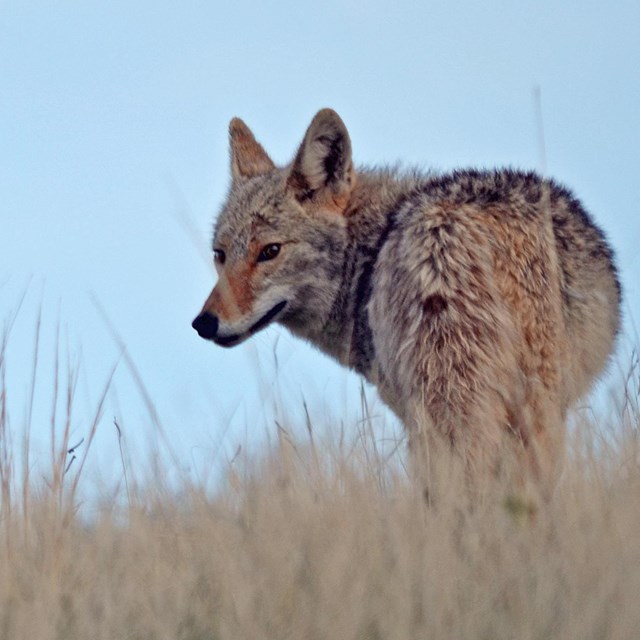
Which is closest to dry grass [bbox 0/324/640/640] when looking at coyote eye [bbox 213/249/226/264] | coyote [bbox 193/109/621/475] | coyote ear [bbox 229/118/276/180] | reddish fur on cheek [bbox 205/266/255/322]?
coyote [bbox 193/109/621/475]

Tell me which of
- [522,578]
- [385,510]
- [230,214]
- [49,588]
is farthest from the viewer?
[230,214]

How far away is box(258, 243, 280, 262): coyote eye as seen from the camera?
19.9ft

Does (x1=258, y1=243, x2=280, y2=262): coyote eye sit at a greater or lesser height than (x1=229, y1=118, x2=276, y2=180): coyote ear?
lesser

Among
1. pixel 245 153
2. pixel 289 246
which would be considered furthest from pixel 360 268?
pixel 245 153

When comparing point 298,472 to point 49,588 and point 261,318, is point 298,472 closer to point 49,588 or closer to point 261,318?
point 49,588

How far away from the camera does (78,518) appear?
15.2 ft

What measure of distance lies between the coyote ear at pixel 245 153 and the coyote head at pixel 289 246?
25.5 inches

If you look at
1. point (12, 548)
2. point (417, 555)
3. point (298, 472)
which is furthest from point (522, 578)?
point (12, 548)

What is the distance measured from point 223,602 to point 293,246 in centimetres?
309

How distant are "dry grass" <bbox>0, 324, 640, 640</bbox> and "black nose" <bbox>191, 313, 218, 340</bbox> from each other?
1.32 m

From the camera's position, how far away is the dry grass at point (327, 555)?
300 centimetres

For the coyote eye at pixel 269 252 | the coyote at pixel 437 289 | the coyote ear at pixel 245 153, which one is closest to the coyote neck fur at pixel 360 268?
the coyote at pixel 437 289

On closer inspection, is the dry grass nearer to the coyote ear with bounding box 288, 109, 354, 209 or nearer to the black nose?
the black nose

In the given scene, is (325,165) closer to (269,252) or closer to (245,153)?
(269,252)
